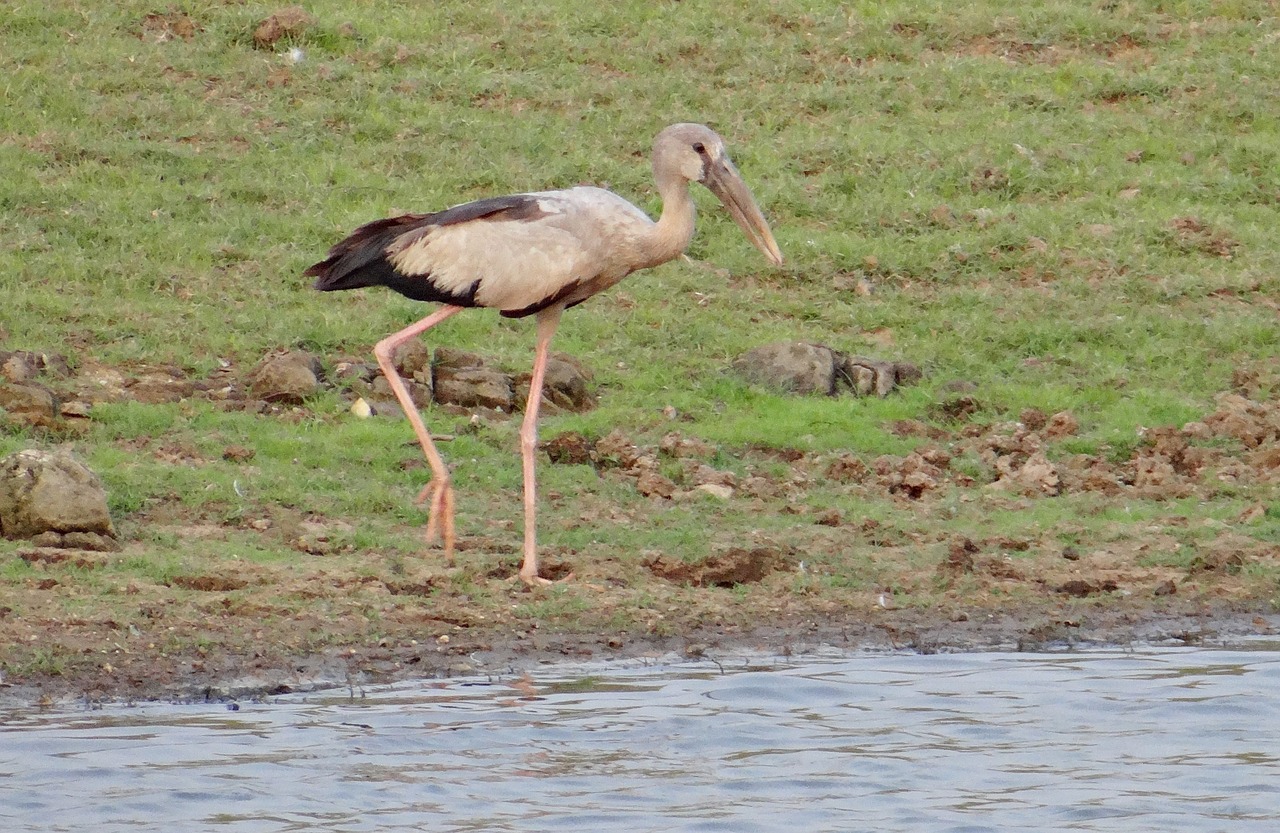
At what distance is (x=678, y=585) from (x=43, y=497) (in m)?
2.32

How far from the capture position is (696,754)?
5.89m

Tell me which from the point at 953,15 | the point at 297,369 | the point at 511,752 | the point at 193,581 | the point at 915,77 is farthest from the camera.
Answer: the point at 953,15

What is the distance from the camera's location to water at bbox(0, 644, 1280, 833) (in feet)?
17.4

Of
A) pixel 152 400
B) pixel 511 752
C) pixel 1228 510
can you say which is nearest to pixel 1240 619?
pixel 1228 510

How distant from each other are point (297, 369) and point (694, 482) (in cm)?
194

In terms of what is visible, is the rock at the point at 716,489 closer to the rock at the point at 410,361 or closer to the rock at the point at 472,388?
the rock at the point at 472,388

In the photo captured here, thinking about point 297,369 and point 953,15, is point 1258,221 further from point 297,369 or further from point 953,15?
point 297,369

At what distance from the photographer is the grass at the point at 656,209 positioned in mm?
8375

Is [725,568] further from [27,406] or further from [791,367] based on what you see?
[27,406]

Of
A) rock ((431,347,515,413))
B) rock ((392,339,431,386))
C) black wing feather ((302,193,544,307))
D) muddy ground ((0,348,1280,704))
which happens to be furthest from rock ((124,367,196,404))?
black wing feather ((302,193,544,307))

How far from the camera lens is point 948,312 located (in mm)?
10711

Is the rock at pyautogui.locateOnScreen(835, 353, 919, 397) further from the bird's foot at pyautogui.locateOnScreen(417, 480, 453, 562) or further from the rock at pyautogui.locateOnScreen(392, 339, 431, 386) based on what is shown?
the bird's foot at pyautogui.locateOnScreen(417, 480, 453, 562)

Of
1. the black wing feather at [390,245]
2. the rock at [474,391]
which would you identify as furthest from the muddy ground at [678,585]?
the black wing feather at [390,245]

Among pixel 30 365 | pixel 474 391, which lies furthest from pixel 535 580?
pixel 30 365
